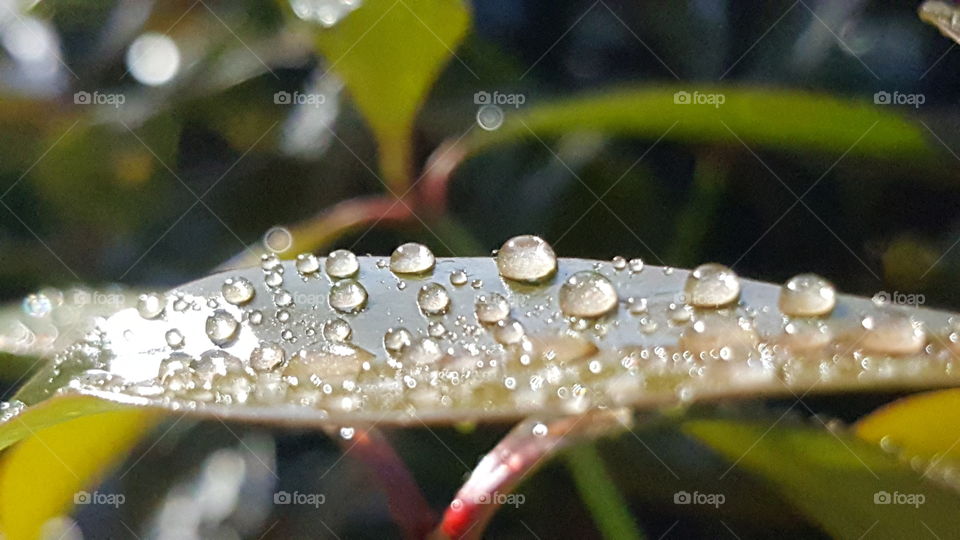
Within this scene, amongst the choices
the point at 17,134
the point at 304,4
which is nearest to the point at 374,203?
the point at 304,4

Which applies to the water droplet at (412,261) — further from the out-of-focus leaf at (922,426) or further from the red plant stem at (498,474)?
the out-of-focus leaf at (922,426)

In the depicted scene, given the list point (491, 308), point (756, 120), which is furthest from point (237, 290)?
point (756, 120)

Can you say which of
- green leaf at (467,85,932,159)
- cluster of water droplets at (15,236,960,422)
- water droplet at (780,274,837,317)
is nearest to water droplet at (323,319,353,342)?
cluster of water droplets at (15,236,960,422)

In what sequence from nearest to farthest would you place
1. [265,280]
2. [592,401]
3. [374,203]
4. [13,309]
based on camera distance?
[592,401], [265,280], [13,309], [374,203]

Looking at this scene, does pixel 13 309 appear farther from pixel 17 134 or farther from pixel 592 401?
Answer: pixel 592 401

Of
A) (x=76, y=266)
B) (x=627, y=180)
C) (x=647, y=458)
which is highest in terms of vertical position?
(x=627, y=180)

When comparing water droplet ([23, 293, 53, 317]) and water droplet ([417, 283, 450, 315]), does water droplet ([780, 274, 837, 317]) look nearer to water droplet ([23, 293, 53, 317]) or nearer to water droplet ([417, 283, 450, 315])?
water droplet ([417, 283, 450, 315])

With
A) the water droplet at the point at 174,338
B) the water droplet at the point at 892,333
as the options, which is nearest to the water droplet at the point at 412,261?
the water droplet at the point at 174,338
